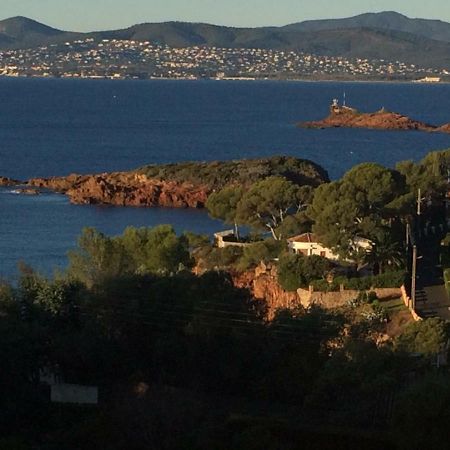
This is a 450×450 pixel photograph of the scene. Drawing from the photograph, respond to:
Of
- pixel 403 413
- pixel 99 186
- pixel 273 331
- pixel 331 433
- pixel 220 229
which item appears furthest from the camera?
pixel 99 186

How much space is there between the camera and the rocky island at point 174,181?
43.6 meters

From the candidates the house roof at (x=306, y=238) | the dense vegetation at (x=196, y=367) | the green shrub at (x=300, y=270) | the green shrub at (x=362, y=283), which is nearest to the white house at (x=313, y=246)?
the house roof at (x=306, y=238)

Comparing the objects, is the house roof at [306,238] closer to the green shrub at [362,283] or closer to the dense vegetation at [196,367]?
the green shrub at [362,283]

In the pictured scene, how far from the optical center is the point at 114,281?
18.1 metres

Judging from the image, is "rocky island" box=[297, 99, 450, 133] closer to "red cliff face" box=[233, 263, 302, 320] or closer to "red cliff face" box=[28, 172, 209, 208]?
"red cliff face" box=[28, 172, 209, 208]

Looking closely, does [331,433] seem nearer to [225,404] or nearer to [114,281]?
[225,404]

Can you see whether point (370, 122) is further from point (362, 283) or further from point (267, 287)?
point (362, 283)

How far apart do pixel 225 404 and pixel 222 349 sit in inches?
36.0

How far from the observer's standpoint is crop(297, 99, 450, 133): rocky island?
86688 mm

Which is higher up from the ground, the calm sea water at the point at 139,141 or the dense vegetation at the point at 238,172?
the dense vegetation at the point at 238,172

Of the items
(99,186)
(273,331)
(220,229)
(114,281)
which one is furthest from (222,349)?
(99,186)

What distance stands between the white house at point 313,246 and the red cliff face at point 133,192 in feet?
60.8

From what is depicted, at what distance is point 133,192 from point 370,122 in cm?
4705

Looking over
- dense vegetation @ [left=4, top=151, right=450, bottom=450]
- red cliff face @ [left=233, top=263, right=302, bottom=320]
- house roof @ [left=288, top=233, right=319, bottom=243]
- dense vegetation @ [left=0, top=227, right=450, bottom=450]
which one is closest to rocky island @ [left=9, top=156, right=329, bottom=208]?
house roof @ [left=288, top=233, right=319, bottom=243]
